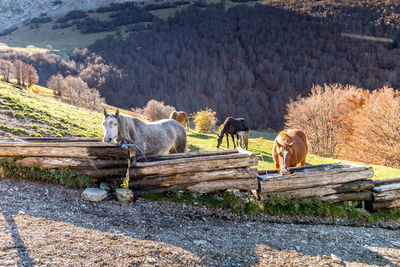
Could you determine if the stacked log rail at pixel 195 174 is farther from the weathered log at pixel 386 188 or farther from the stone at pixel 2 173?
the weathered log at pixel 386 188

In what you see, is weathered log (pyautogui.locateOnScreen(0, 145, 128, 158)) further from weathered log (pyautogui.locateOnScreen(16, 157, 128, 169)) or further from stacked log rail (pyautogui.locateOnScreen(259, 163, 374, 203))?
stacked log rail (pyautogui.locateOnScreen(259, 163, 374, 203))

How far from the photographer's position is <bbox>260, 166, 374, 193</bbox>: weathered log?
7478mm

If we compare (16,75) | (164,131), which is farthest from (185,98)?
(164,131)

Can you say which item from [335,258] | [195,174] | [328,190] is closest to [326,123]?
[328,190]

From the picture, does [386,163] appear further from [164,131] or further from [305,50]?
[305,50]

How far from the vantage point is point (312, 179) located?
7.79m

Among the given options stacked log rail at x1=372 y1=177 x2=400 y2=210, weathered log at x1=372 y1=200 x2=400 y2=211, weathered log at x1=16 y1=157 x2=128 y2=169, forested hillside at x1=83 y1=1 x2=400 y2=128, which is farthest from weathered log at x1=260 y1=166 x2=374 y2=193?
forested hillside at x1=83 y1=1 x2=400 y2=128

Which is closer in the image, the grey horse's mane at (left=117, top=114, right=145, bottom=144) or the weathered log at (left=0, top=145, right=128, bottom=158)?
the weathered log at (left=0, top=145, right=128, bottom=158)

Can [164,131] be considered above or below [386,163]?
above

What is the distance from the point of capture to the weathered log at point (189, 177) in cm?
674

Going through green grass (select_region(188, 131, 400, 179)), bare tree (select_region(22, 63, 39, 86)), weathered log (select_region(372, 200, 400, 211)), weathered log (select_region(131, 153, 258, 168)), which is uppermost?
bare tree (select_region(22, 63, 39, 86))

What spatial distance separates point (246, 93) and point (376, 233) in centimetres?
12174

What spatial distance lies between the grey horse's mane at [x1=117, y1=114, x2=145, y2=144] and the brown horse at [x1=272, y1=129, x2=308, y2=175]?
4863 millimetres

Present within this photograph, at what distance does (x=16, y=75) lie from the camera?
74875 millimetres
